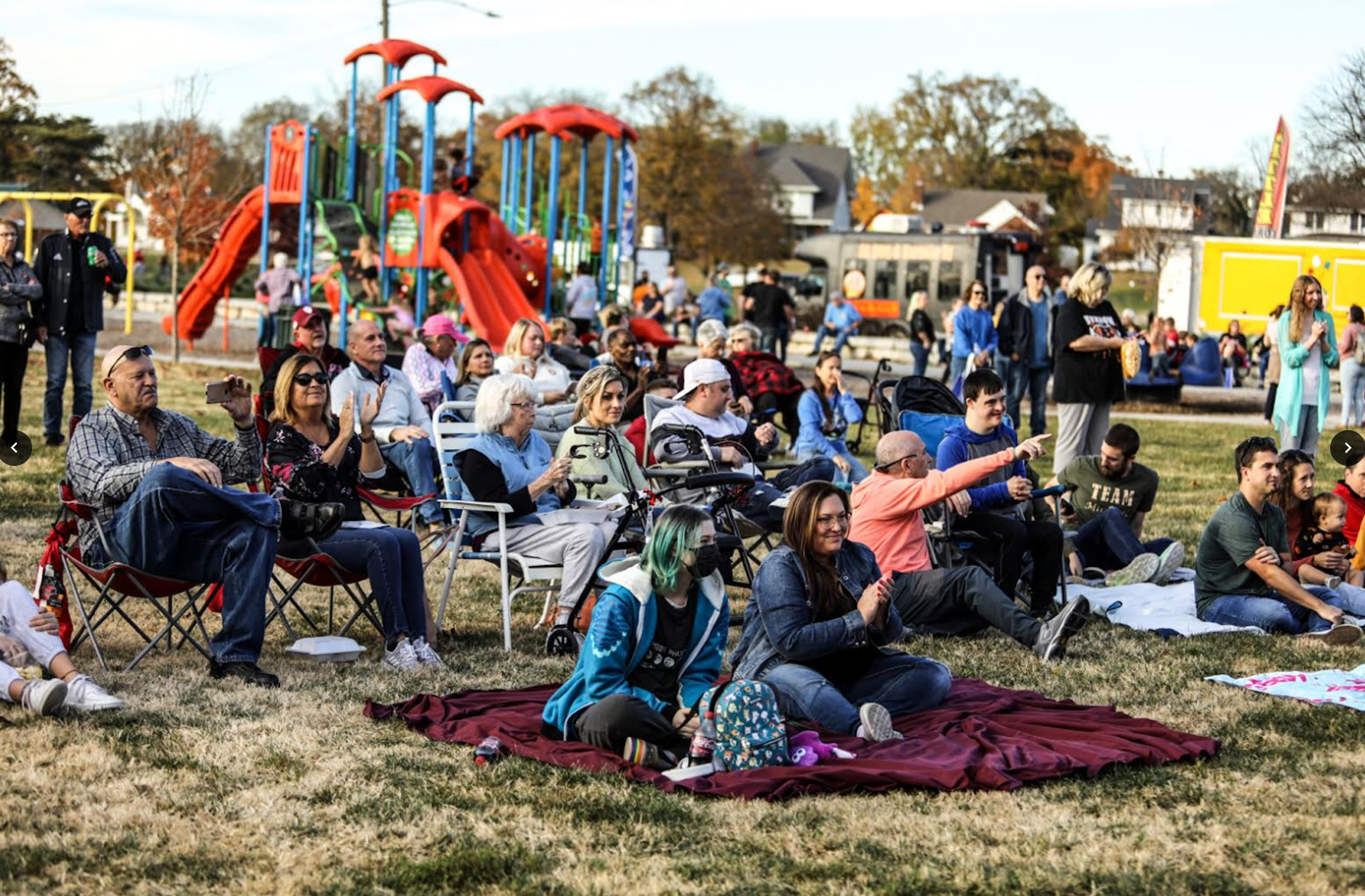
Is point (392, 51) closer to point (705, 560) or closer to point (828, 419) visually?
point (828, 419)

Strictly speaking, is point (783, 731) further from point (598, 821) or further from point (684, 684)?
point (598, 821)

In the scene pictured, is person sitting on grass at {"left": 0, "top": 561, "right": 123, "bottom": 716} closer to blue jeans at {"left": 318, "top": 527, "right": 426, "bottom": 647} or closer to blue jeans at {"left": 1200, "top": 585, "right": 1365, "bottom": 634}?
blue jeans at {"left": 318, "top": 527, "right": 426, "bottom": 647}

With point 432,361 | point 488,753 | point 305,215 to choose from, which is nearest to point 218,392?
point 488,753

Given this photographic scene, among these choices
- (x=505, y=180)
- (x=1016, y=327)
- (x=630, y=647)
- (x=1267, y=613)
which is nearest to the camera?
(x=630, y=647)

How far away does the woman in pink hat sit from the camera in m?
11.0

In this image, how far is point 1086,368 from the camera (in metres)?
10.9

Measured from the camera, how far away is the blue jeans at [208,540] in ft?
20.6

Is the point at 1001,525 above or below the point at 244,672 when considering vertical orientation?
above

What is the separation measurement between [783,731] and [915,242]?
34401 mm

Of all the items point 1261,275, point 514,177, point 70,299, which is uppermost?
point 514,177

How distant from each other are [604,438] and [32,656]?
2997 millimetres

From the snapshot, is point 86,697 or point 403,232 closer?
point 86,697

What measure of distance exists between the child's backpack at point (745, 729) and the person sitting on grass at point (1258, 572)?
11.3ft

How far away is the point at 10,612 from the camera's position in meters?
6.02
